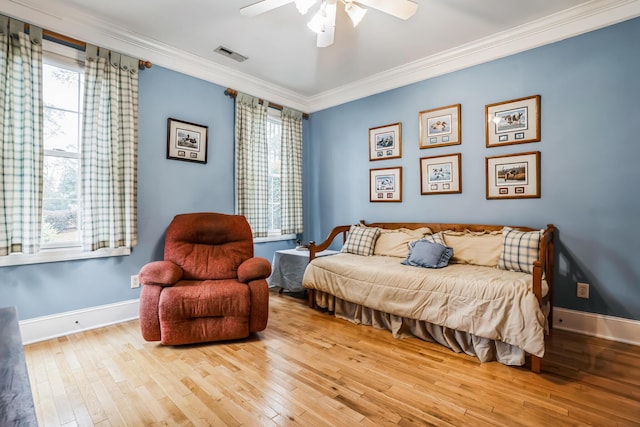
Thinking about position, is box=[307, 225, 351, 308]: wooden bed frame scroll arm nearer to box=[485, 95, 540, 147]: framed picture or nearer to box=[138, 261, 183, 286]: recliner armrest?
box=[138, 261, 183, 286]: recliner armrest

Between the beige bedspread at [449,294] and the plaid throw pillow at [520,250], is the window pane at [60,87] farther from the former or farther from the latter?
the plaid throw pillow at [520,250]

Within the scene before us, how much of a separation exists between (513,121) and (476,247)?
124cm

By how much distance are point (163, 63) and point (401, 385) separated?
3548mm

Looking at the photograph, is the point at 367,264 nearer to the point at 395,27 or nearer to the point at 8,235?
the point at 395,27

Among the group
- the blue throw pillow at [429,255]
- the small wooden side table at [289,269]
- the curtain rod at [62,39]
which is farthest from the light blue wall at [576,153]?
the curtain rod at [62,39]

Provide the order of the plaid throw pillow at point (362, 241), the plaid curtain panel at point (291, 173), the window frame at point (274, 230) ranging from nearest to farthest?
the plaid throw pillow at point (362, 241) < the window frame at point (274, 230) < the plaid curtain panel at point (291, 173)

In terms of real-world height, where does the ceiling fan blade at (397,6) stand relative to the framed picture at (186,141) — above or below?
above

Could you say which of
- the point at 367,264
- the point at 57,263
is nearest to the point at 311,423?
the point at 367,264

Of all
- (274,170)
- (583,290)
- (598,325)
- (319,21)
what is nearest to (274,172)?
(274,170)

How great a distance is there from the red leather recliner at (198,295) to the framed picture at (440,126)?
2254 mm

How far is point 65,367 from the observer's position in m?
2.07

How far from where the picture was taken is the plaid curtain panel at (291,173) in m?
4.32

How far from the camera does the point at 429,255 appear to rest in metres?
2.80

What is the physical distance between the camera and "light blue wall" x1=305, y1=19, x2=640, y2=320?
2.44 meters
